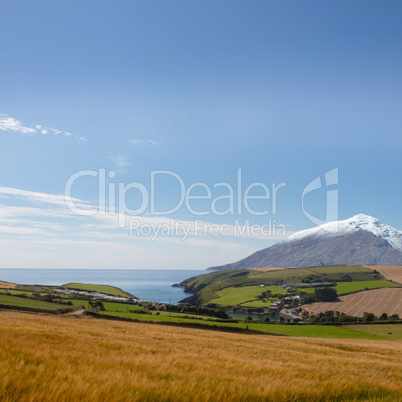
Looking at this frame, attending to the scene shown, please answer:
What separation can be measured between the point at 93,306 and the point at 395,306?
109 m

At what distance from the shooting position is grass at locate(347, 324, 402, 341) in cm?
6932

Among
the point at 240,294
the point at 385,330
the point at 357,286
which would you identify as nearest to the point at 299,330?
the point at 385,330

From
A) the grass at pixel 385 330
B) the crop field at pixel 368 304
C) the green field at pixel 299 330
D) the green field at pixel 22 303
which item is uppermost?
the green field at pixel 22 303

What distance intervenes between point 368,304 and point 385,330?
167 feet

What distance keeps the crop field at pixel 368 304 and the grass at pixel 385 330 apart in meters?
24.6

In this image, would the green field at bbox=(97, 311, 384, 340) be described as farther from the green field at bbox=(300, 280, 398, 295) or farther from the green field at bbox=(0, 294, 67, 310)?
the green field at bbox=(300, 280, 398, 295)

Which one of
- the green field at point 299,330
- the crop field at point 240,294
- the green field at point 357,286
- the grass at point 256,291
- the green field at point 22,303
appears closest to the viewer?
the green field at point 299,330

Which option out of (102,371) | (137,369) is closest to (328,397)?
(137,369)

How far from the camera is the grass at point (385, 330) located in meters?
69.3

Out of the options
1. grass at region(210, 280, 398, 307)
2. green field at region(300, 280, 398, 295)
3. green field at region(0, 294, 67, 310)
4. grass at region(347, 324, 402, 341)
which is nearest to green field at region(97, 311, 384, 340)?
grass at region(347, 324, 402, 341)

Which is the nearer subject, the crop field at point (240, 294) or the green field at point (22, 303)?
the green field at point (22, 303)

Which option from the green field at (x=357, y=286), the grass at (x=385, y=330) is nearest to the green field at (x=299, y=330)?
the grass at (x=385, y=330)

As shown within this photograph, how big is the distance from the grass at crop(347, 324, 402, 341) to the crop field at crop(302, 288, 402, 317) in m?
24.6

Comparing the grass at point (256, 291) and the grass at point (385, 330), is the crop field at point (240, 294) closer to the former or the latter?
the grass at point (256, 291)
